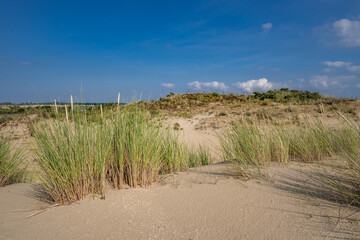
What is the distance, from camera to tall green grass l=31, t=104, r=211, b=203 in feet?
8.59

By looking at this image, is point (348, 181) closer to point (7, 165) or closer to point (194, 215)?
point (194, 215)

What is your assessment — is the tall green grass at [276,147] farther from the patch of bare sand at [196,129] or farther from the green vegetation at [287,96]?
the green vegetation at [287,96]

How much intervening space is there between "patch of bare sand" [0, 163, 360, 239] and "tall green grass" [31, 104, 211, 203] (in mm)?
198

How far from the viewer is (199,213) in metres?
2.35

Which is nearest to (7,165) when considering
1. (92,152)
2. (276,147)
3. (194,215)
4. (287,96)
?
(92,152)

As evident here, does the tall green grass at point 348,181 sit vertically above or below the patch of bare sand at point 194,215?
above

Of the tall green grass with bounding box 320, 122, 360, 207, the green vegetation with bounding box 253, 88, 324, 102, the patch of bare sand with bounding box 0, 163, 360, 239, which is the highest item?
the green vegetation with bounding box 253, 88, 324, 102

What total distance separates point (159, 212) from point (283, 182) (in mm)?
1526

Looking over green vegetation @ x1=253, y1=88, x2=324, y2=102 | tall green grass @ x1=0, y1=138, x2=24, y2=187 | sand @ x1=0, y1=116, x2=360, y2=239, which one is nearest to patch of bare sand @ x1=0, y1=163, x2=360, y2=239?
sand @ x1=0, y1=116, x2=360, y2=239

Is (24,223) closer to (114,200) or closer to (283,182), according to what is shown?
(114,200)

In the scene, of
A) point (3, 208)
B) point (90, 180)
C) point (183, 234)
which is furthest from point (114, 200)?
point (3, 208)

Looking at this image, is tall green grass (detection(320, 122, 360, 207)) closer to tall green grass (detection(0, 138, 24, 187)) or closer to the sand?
the sand

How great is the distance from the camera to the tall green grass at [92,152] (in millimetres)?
2619

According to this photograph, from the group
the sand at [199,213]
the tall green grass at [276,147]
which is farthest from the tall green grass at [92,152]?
the tall green grass at [276,147]
